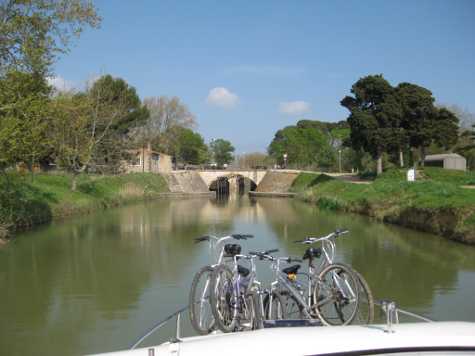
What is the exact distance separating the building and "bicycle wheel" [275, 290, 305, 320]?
44493 millimetres

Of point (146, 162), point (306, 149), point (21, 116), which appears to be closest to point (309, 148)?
point (306, 149)

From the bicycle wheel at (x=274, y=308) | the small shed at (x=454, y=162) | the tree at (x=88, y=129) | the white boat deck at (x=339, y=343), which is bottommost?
the bicycle wheel at (x=274, y=308)

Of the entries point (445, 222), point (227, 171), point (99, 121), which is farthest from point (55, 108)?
point (227, 171)

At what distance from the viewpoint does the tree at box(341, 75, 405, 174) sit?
1419 inches

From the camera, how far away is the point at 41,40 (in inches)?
550

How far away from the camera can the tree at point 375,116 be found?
36.0 m

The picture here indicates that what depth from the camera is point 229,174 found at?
6006cm

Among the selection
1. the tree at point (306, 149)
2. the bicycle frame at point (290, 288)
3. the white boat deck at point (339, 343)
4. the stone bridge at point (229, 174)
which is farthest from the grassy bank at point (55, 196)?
the tree at point (306, 149)

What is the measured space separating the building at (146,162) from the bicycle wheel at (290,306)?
44493mm

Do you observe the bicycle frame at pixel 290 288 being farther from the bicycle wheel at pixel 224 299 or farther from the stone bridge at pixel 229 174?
the stone bridge at pixel 229 174

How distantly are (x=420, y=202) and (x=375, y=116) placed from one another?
59.6 ft

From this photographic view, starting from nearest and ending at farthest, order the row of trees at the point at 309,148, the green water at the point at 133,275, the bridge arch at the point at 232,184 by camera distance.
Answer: the green water at the point at 133,275 → the bridge arch at the point at 232,184 → the row of trees at the point at 309,148

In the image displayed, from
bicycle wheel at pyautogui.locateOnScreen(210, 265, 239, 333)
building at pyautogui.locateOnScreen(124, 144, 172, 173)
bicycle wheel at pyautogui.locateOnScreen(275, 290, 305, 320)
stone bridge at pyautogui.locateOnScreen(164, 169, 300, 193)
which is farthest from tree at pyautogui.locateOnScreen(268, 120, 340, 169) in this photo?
bicycle wheel at pyautogui.locateOnScreen(210, 265, 239, 333)

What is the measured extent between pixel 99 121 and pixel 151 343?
1194 inches
